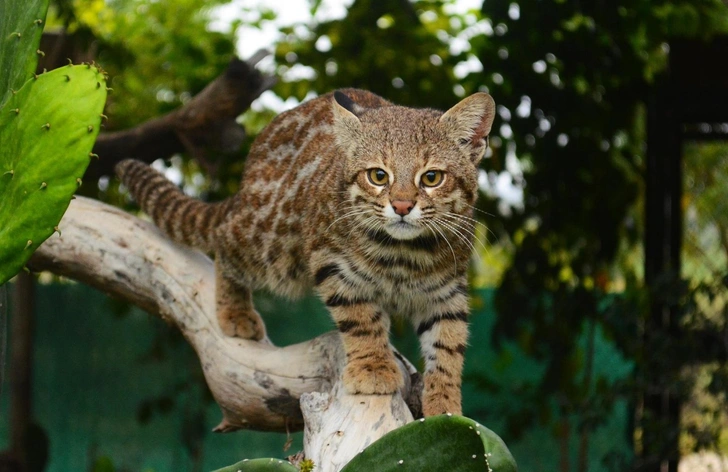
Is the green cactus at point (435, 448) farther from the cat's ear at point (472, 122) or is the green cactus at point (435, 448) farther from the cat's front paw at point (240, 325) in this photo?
the cat's front paw at point (240, 325)

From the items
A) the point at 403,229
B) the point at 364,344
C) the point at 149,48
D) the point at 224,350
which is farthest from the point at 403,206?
the point at 149,48

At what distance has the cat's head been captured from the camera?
244 centimetres

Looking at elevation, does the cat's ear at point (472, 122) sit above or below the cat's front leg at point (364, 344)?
above

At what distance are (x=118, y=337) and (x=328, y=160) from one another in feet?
12.9

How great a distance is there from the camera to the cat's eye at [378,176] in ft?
8.14

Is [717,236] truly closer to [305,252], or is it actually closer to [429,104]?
[429,104]

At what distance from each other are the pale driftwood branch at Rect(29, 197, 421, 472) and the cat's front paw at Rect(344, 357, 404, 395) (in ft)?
0.10

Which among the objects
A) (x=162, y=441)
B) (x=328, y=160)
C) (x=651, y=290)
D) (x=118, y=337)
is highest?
(x=328, y=160)

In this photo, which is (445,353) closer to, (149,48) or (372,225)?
(372,225)

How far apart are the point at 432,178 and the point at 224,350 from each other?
47.8 inches

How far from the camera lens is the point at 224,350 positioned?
10.5 feet

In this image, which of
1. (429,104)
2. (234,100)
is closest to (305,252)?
(234,100)

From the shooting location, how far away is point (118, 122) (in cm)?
579

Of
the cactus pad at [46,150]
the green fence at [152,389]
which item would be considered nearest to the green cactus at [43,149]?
the cactus pad at [46,150]
